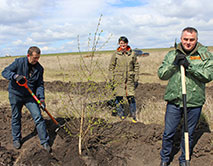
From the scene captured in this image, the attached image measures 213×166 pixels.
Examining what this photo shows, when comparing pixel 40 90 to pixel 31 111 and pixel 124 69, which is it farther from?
pixel 124 69

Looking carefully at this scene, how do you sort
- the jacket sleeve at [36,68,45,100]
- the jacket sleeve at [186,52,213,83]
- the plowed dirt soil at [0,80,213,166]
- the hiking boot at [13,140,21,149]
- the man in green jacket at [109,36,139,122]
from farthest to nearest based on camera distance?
1. the man in green jacket at [109,36,139,122]
2. the hiking boot at [13,140,21,149]
3. the jacket sleeve at [36,68,45,100]
4. the plowed dirt soil at [0,80,213,166]
5. the jacket sleeve at [186,52,213,83]

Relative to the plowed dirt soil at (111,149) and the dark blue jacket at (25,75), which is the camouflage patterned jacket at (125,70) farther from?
the dark blue jacket at (25,75)

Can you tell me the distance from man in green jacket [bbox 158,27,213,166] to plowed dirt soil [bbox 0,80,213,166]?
83 cm

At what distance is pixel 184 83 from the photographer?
2.98m

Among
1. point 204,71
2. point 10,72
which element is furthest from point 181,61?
point 10,72

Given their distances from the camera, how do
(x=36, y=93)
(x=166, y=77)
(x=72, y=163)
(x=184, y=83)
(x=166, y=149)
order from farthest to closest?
(x=36, y=93) < (x=72, y=163) < (x=166, y=149) < (x=166, y=77) < (x=184, y=83)

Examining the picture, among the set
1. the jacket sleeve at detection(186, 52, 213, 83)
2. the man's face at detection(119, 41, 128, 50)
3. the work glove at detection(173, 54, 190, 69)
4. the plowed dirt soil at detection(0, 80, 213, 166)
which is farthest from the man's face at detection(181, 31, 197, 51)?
the man's face at detection(119, 41, 128, 50)

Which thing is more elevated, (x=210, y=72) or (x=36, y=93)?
(x=210, y=72)

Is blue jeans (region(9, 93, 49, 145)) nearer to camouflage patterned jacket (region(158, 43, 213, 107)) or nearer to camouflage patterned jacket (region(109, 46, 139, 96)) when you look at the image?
camouflage patterned jacket (region(109, 46, 139, 96))

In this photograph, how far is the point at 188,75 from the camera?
317 cm

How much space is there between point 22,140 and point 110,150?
6.04ft

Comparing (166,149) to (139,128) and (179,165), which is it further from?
(139,128)

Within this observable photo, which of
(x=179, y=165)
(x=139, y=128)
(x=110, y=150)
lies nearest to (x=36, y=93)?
(x=110, y=150)

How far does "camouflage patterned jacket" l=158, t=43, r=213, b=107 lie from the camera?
9.88ft
